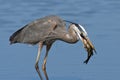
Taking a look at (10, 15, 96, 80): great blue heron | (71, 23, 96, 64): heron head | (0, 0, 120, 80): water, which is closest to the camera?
(71, 23, 96, 64): heron head

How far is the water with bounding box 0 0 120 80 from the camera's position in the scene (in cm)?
1138

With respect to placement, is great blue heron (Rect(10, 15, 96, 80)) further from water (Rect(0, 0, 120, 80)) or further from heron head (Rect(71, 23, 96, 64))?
water (Rect(0, 0, 120, 80))

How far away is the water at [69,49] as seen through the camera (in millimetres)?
11375

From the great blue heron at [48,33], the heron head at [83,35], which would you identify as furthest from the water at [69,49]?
the heron head at [83,35]

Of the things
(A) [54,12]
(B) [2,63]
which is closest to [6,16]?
(A) [54,12]

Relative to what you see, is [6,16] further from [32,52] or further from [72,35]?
[72,35]

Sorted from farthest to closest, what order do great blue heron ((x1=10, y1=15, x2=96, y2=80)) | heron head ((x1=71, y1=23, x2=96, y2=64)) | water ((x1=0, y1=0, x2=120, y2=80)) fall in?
water ((x1=0, y1=0, x2=120, y2=80)) → great blue heron ((x1=10, y1=15, x2=96, y2=80)) → heron head ((x1=71, y1=23, x2=96, y2=64))

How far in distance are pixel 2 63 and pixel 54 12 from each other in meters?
3.58

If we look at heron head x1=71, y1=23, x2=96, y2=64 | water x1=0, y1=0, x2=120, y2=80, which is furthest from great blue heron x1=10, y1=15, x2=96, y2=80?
water x1=0, y1=0, x2=120, y2=80

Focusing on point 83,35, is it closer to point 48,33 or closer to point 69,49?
point 48,33

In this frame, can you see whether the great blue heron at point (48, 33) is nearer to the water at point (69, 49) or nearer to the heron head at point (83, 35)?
the heron head at point (83, 35)

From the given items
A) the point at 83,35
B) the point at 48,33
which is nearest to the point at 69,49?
the point at 48,33

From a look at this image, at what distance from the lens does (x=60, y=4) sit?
1620 centimetres

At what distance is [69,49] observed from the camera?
12.4 meters
